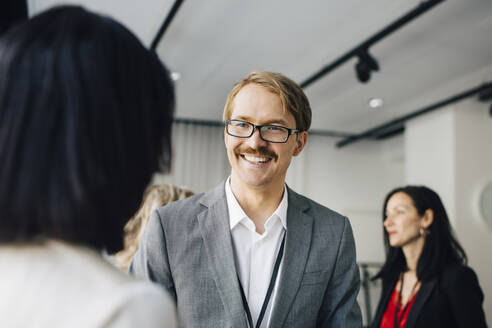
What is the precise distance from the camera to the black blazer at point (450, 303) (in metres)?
2.50

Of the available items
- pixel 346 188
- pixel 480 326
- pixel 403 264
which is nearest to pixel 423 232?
pixel 403 264

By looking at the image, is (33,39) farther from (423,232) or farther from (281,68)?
(281,68)

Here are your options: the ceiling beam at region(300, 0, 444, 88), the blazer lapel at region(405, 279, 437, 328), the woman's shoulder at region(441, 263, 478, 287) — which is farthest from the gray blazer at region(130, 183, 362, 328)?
the ceiling beam at region(300, 0, 444, 88)

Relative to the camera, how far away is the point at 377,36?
3986 millimetres

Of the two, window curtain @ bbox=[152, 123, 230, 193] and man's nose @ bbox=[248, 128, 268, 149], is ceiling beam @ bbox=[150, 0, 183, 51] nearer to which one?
man's nose @ bbox=[248, 128, 268, 149]

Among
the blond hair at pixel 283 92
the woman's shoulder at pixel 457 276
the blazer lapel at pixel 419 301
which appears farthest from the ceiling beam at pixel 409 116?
the blond hair at pixel 283 92

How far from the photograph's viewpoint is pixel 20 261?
0.53 m

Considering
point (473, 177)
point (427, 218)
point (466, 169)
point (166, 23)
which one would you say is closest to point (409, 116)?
point (466, 169)

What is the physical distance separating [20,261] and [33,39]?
262 mm

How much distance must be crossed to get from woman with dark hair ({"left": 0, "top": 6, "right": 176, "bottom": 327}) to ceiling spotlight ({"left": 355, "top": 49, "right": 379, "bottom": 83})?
4.05 meters

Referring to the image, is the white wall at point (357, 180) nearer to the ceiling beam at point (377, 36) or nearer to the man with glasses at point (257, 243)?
the ceiling beam at point (377, 36)

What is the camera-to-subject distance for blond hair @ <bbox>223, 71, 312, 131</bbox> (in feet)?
4.91

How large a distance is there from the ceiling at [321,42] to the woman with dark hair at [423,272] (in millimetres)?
1750

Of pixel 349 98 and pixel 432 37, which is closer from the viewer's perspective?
pixel 432 37
